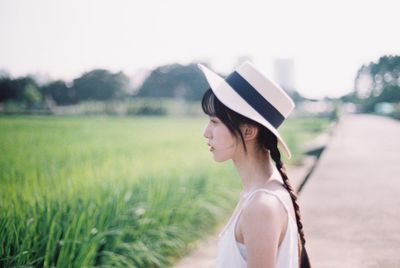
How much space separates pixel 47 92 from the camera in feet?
53.3

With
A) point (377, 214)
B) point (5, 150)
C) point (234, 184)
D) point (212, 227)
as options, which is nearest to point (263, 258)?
point (377, 214)

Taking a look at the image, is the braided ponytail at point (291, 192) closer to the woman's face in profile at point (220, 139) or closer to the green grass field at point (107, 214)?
the woman's face in profile at point (220, 139)

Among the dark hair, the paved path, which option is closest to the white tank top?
the dark hair

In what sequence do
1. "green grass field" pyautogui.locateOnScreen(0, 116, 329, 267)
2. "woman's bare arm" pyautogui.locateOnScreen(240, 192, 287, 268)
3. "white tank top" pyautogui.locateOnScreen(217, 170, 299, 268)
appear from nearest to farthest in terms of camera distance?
"woman's bare arm" pyautogui.locateOnScreen(240, 192, 287, 268), "white tank top" pyautogui.locateOnScreen(217, 170, 299, 268), "green grass field" pyautogui.locateOnScreen(0, 116, 329, 267)

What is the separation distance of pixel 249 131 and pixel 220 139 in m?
0.10

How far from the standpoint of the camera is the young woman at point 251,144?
1.18m

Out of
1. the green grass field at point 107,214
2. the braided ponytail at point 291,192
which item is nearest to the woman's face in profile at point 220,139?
the braided ponytail at point 291,192

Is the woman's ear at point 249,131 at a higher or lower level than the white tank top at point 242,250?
higher

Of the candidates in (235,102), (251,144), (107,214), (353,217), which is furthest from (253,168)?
(353,217)

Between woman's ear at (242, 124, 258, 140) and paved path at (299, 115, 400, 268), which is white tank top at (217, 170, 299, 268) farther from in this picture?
paved path at (299, 115, 400, 268)

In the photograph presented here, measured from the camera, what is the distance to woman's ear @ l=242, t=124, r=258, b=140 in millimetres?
1260

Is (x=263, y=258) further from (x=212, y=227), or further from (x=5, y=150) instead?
(x=5, y=150)

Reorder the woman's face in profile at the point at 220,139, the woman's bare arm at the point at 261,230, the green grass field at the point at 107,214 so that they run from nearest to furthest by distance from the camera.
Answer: the woman's bare arm at the point at 261,230, the woman's face in profile at the point at 220,139, the green grass field at the point at 107,214

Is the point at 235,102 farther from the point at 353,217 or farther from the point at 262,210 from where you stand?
the point at 353,217
